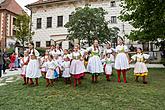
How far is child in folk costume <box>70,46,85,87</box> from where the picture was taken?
10891 millimetres

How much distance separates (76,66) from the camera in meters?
11.0

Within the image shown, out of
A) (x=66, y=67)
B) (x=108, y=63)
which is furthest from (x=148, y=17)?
(x=66, y=67)

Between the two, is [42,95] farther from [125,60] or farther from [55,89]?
[125,60]

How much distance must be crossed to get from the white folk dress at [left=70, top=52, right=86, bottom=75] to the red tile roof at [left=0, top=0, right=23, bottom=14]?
40500 mm

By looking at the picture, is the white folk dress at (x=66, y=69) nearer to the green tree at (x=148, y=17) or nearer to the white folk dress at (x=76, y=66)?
the white folk dress at (x=76, y=66)

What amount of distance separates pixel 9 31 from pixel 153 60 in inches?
1116

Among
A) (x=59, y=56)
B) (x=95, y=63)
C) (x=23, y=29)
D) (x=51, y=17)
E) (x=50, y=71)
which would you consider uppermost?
(x=51, y=17)

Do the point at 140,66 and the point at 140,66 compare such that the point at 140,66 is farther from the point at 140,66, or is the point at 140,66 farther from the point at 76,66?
the point at 76,66

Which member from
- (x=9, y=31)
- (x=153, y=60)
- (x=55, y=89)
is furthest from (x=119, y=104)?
(x=9, y=31)

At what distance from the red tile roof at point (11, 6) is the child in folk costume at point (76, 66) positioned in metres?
40.4

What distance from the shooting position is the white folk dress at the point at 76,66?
10.9m

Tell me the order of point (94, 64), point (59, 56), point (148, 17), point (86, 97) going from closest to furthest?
point (86, 97), point (94, 64), point (59, 56), point (148, 17)

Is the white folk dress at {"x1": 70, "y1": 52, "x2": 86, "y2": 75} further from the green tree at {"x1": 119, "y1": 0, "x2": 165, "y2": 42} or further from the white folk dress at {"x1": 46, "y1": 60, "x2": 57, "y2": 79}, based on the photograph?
the green tree at {"x1": 119, "y1": 0, "x2": 165, "y2": 42}

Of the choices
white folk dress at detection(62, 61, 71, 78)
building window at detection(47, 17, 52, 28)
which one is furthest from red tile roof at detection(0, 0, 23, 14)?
white folk dress at detection(62, 61, 71, 78)
